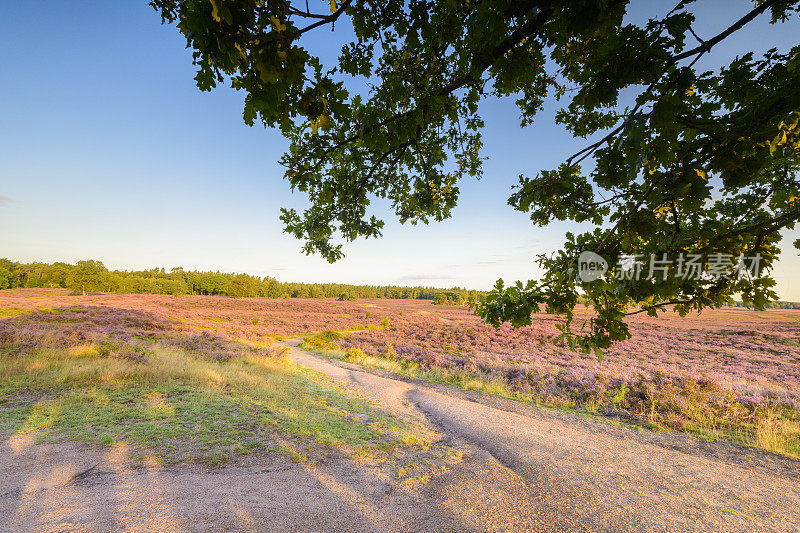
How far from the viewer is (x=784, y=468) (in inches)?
229

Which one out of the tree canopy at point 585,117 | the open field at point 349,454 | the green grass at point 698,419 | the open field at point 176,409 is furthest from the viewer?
the green grass at point 698,419

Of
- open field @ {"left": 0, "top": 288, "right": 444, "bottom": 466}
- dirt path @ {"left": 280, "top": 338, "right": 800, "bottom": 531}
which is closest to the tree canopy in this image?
dirt path @ {"left": 280, "top": 338, "right": 800, "bottom": 531}

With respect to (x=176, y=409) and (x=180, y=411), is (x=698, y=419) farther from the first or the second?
(x=176, y=409)

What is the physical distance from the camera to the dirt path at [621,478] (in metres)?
3.71

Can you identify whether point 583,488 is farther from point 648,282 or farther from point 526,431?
point 648,282

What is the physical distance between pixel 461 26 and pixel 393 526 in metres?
5.65

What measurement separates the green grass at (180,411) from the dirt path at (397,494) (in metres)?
0.49

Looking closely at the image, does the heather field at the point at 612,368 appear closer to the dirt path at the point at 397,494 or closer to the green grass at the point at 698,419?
the green grass at the point at 698,419

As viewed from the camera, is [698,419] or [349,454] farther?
[698,419]

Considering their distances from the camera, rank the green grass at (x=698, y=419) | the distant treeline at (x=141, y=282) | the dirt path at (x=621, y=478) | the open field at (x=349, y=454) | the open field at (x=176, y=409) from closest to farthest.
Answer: the open field at (x=349, y=454), the dirt path at (x=621, y=478), the open field at (x=176, y=409), the green grass at (x=698, y=419), the distant treeline at (x=141, y=282)

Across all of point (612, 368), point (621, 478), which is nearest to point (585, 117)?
→ point (621, 478)

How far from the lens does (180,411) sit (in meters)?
5.95

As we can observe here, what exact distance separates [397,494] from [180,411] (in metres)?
4.98

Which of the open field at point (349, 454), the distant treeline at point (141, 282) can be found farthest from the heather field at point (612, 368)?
the distant treeline at point (141, 282)
